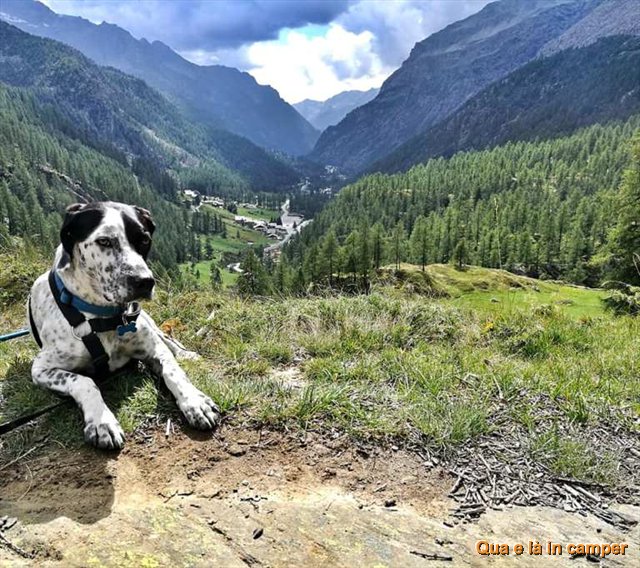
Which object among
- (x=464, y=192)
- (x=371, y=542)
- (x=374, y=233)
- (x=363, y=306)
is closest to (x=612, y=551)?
(x=371, y=542)

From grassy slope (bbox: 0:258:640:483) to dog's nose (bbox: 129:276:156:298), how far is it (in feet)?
3.63

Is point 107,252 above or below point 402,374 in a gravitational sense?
above

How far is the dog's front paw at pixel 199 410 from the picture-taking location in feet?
13.2

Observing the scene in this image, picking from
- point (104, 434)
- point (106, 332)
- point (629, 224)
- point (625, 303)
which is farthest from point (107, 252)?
point (629, 224)

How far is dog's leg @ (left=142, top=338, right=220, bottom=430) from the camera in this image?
4.05m

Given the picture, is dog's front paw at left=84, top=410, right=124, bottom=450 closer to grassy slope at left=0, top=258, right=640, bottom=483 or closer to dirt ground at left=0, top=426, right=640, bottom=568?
dirt ground at left=0, top=426, right=640, bottom=568

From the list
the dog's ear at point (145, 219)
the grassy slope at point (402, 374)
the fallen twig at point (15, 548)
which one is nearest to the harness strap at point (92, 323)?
the grassy slope at point (402, 374)

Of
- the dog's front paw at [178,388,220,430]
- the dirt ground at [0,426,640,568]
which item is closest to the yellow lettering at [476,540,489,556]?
the dirt ground at [0,426,640,568]

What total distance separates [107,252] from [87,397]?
1349 mm

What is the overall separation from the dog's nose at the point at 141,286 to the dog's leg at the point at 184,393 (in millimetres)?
964

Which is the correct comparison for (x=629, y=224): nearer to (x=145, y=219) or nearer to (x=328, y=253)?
(x=145, y=219)

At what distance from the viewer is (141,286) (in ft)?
13.1

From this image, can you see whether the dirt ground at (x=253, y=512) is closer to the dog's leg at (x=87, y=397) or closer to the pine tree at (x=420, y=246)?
the dog's leg at (x=87, y=397)

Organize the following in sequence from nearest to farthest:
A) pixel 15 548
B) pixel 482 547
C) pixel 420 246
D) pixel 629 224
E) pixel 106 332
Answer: pixel 15 548 < pixel 482 547 < pixel 106 332 < pixel 629 224 < pixel 420 246
